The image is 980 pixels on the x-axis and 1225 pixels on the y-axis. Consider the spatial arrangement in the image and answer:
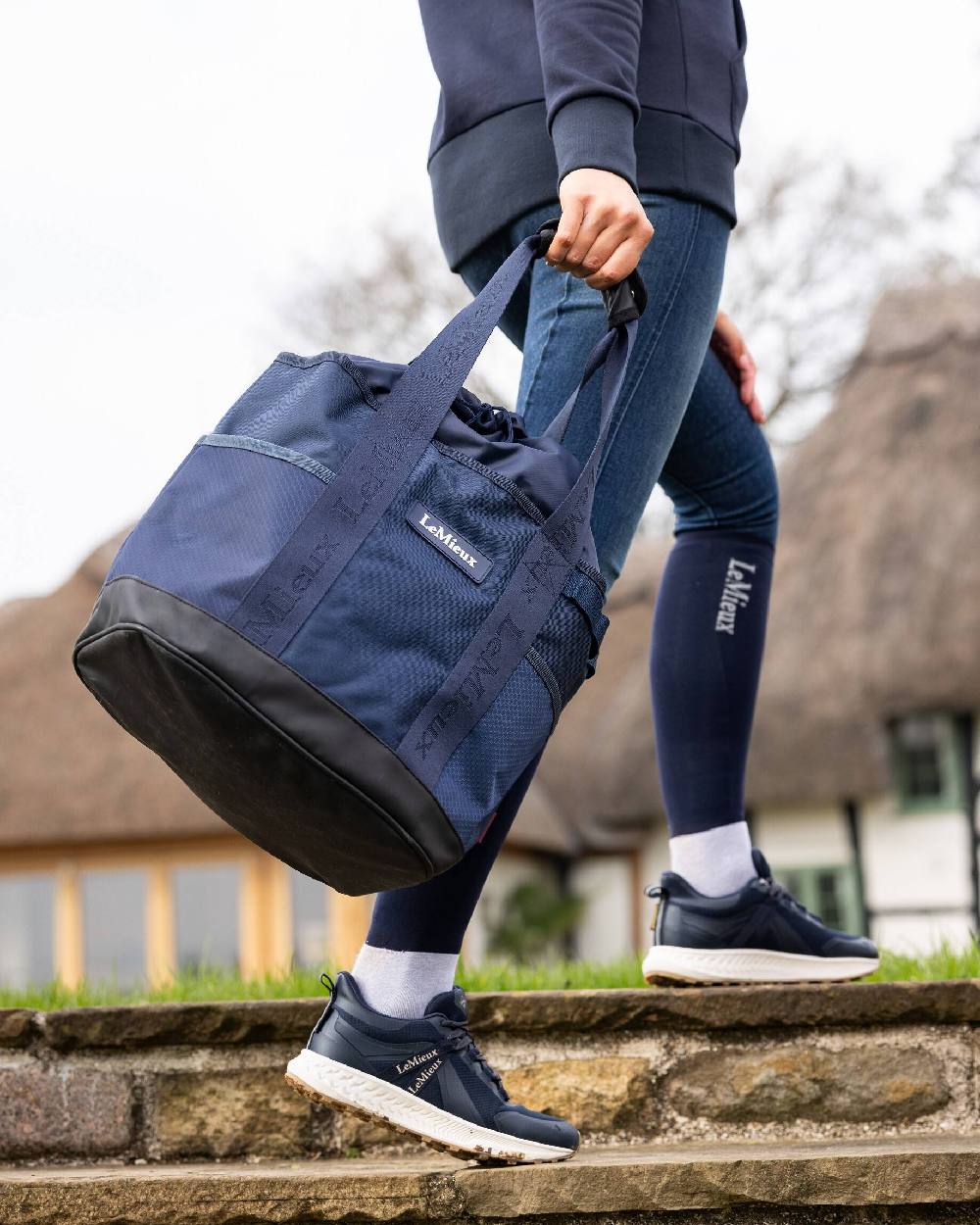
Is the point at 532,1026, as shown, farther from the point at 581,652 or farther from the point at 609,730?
the point at 609,730

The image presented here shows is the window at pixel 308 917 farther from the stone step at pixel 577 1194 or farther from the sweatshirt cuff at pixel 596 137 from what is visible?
the sweatshirt cuff at pixel 596 137

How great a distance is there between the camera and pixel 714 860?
82.5 inches

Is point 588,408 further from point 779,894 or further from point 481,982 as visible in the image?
point 481,982

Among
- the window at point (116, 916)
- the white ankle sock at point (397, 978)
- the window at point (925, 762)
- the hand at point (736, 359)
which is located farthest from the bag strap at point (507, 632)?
the window at point (116, 916)

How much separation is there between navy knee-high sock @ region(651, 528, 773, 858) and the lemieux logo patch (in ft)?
2.34

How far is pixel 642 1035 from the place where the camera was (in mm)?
2066

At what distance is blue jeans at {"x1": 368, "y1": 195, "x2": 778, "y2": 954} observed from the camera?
1.63 m

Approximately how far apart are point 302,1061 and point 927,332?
11.1 m

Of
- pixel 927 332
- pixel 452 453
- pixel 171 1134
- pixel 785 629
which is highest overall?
pixel 927 332

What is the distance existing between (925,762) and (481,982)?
9012mm

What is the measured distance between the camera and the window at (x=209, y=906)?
11422mm

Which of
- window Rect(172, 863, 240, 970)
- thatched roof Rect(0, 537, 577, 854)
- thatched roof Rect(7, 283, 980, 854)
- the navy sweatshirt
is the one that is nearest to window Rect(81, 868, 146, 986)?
window Rect(172, 863, 240, 970)

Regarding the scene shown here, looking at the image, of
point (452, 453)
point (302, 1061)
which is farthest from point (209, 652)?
point (302, 1061)

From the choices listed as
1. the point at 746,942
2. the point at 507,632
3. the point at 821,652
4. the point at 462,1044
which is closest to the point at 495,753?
the point at 507,632
